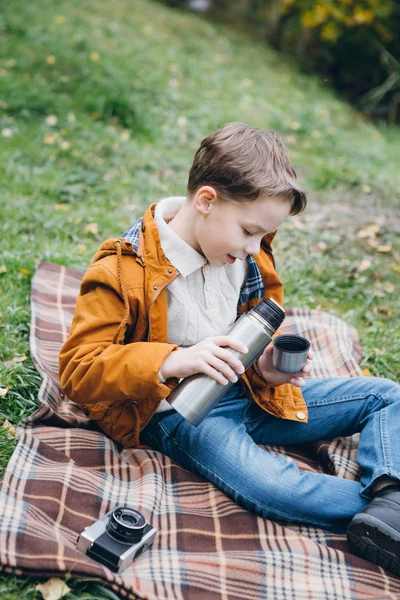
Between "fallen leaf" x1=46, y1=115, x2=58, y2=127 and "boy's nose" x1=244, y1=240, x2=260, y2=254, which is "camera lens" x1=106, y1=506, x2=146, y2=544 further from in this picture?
"fallen leaf" x1=46, y1=115, x2=58, y2=127

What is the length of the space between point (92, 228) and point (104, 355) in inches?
99.4

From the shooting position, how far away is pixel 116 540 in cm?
218

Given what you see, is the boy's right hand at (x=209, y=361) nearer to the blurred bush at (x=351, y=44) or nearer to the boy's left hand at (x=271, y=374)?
the boy's left hand at (x=271, y=374)

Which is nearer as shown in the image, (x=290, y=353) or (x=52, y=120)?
(x=290, y=353)

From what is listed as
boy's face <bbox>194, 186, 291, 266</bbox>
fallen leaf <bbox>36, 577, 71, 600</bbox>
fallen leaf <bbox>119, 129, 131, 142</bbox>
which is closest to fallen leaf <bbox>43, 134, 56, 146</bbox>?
fallen leaf <bbox>119, 129, 131, 142</bbox>

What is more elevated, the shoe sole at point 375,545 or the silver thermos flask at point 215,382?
the silver thermos flask at point 215,382

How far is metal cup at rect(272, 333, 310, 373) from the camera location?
8.36ft

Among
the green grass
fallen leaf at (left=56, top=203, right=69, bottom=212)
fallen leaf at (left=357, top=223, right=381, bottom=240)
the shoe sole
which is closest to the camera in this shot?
the shoe sole

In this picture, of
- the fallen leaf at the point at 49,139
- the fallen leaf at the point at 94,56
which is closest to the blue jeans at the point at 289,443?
the fallen leaf at the point at 49,139

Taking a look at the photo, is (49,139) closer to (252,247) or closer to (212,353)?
(252,247)

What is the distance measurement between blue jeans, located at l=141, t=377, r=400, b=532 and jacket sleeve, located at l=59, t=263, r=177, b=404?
36 cm

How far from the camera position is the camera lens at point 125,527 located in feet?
7.13

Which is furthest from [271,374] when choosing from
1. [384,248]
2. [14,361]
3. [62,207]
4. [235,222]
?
[62,207]

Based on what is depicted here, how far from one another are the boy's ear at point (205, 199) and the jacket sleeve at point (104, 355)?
40cm
